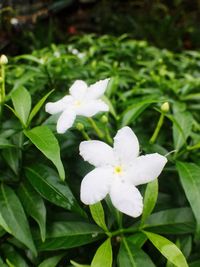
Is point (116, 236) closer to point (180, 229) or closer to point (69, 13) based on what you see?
point (180, 229)

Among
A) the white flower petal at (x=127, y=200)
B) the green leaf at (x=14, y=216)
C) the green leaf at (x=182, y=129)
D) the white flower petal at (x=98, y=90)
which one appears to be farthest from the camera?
the green leaf at (x=182, y=129)

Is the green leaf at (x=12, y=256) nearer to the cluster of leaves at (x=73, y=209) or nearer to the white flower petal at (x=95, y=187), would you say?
the cluster of leaves at (x=73, y=209)

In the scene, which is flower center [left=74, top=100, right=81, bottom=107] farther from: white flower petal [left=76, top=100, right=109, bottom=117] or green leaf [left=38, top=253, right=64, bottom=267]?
green leaf [left=38, top=253, right=64, bottom=267]

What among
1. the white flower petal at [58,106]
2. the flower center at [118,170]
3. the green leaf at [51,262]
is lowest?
the green leaf at [51,262]

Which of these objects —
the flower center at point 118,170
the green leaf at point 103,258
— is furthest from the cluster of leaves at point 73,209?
the flower center at point 118,170

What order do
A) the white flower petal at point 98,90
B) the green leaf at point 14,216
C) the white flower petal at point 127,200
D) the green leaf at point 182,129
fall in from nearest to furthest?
the white flower petal at point 127,200 < the green leaf at point 14,216 < the white flower petal at point 98,90 < the green leaf at point 182,129

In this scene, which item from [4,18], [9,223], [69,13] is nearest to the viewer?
[9,223]

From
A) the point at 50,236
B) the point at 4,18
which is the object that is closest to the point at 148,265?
the point at 50,236
